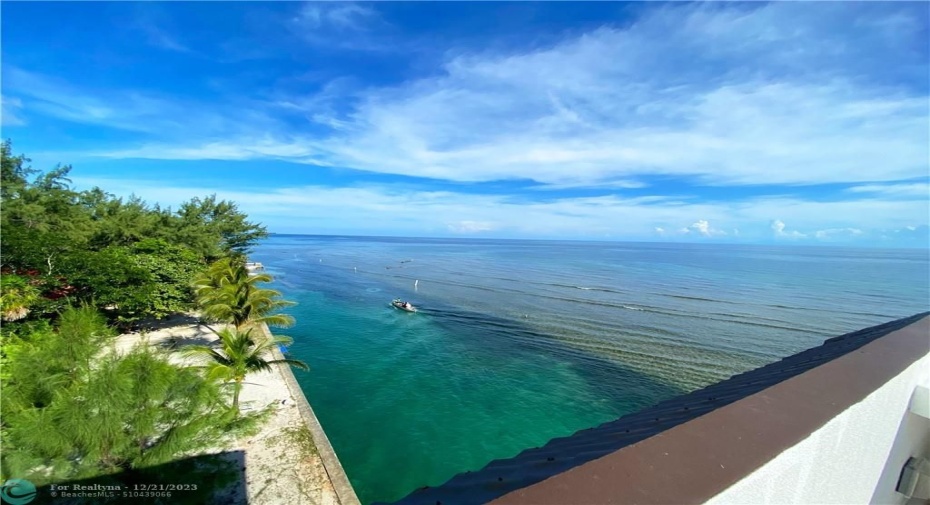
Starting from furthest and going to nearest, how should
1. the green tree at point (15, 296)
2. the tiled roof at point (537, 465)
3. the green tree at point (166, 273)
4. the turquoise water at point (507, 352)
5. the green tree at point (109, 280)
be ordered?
1. the green tree at point (166, 273)
2. the green tree at point (109, 280)
3. the turquoise water at point (507, 352)
4. the green tree at point (15, 296)
5. the tiled roof at point (537, 465)

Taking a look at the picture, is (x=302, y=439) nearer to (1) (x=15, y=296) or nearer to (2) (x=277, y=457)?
(2) (x=277, y=457)

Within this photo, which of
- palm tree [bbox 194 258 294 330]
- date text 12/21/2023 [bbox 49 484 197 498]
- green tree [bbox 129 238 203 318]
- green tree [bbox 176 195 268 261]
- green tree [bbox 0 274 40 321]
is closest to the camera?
date text 12/21/2023 [bbox 49 484 197 498]

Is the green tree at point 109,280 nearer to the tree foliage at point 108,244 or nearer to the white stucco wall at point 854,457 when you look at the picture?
the tree foliage at point 108,244

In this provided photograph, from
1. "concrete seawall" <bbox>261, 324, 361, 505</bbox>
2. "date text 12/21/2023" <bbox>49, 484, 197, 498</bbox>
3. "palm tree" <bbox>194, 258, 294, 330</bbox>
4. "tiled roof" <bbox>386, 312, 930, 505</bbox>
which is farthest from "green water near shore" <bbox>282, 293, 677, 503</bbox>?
"tiled roof" <bbox>386, 312, 930, 505</bbox>

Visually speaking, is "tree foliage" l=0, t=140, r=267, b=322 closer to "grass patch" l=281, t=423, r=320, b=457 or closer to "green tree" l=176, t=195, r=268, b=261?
"green tree" l=176, t=195, r=268, b=261

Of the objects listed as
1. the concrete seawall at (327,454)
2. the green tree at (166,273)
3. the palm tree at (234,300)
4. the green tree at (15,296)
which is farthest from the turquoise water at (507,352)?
the green tree at (15,296)

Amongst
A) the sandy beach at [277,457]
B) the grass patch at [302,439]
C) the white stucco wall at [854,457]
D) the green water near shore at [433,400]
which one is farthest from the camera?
the green water near shore at [433,400]

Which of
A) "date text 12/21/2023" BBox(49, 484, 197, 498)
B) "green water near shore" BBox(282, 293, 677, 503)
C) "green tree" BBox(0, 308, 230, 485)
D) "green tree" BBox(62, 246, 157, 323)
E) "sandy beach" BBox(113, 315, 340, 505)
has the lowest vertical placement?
"green water near shore" BBox(282, 293, 677, 503)

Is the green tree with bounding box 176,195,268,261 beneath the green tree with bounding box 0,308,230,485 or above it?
above
